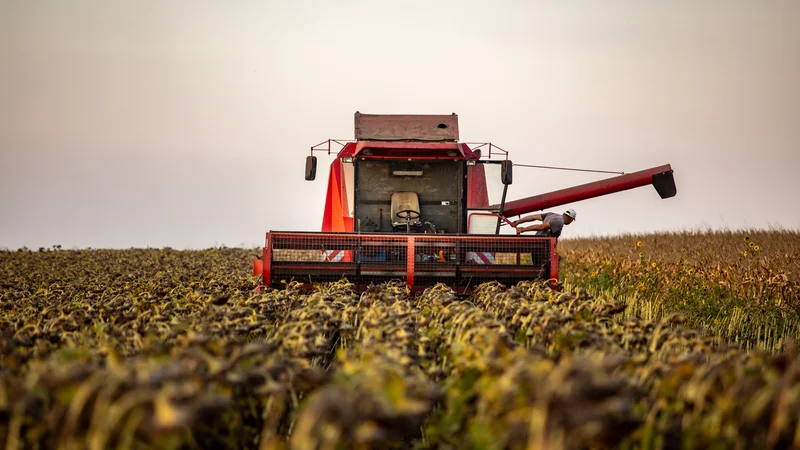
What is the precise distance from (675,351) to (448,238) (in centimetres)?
602

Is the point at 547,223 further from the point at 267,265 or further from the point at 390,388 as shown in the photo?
the point at 390,388

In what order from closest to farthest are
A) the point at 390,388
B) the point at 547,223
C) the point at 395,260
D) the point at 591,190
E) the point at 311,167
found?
1. the point at 390,388
2. the point at 395,260
3. the point at 311,167
4. the point at 547,223
5. the point at 591,190

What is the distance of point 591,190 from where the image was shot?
55.3ft

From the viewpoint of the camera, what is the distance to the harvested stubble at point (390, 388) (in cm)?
309

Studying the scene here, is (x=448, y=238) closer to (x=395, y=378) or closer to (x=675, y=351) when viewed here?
(x=675, y=351)

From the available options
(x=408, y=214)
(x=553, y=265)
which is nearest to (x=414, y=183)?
(x=408, y=214)

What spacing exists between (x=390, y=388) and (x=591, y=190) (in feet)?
46.0

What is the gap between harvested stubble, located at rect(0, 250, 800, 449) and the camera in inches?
122

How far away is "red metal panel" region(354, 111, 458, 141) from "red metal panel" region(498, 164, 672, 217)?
328cm

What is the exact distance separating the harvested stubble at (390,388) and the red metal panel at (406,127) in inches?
279

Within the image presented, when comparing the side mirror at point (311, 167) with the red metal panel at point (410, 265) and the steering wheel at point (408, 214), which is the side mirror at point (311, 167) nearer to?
the steering wheel at point (408, 214)

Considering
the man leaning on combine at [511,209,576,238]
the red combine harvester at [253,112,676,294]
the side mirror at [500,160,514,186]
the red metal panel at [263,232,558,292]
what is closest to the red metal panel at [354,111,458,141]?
the red combine harvester at [253,112,676,294]

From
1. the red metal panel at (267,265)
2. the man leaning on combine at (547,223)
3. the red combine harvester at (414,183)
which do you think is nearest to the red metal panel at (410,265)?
the red combine harvester at (414,183)

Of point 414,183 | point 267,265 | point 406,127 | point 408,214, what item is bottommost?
point 267,265
